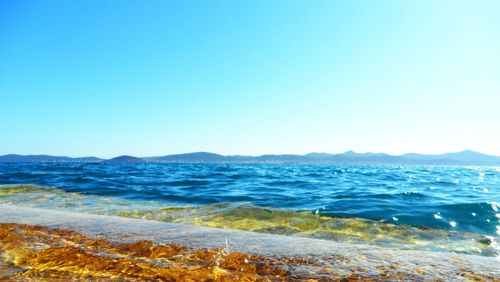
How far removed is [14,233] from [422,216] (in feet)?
28.4

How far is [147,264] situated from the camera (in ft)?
9.34

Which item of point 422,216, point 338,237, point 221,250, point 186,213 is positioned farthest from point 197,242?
point 422,216

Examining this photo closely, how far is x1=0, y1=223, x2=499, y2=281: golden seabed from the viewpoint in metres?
2.55

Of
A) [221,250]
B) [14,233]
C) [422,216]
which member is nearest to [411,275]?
[221,250]

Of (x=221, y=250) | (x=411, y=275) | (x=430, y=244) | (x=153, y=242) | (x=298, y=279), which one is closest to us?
(x=298, y=279)

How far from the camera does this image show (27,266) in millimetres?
2678

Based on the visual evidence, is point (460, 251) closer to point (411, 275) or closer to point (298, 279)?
point (411, 275)

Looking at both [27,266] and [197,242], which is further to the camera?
[197,242]

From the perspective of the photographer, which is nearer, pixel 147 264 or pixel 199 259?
pixel 147 264

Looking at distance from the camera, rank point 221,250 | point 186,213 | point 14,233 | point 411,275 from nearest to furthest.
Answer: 1. point 411,275
2. point 221,250
3. point 14,233
4. point 186,213

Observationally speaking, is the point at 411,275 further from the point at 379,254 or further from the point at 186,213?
the point at 186,213

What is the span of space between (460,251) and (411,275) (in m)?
2.80

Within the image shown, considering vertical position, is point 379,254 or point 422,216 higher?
point 379,254

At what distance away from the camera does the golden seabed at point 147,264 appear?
2551 millimetres
